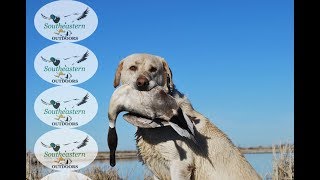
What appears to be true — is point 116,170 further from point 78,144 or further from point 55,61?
point 55,61

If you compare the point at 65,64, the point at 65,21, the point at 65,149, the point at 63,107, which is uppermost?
the point at 65,21

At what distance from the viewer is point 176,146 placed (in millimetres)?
6059

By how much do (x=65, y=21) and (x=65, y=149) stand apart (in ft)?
4.46

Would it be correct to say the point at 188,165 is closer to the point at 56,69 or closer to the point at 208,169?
the point at 208,169

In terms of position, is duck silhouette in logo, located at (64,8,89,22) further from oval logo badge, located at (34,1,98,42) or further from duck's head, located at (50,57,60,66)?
duck's head, located at (50,57,60,66)

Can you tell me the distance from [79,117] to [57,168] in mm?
582

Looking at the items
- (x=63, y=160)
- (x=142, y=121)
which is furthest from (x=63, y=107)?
(x=142, y=121)

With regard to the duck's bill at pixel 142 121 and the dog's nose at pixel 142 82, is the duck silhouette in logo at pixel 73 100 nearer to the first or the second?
the duck's bill at pixel 142 121

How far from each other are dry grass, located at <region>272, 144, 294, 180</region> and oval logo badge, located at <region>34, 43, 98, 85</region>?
2.12 meters

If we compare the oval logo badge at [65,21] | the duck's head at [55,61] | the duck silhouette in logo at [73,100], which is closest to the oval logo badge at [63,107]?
the duck silhouette in logo at [73,100]

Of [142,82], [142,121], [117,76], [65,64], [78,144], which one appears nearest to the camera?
[142,82]

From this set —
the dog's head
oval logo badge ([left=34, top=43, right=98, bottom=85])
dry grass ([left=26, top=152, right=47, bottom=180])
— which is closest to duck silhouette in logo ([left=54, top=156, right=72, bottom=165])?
dry grass ([left=26, top=152, right=47, bottom=180])

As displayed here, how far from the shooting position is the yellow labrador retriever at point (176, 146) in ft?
19.8
